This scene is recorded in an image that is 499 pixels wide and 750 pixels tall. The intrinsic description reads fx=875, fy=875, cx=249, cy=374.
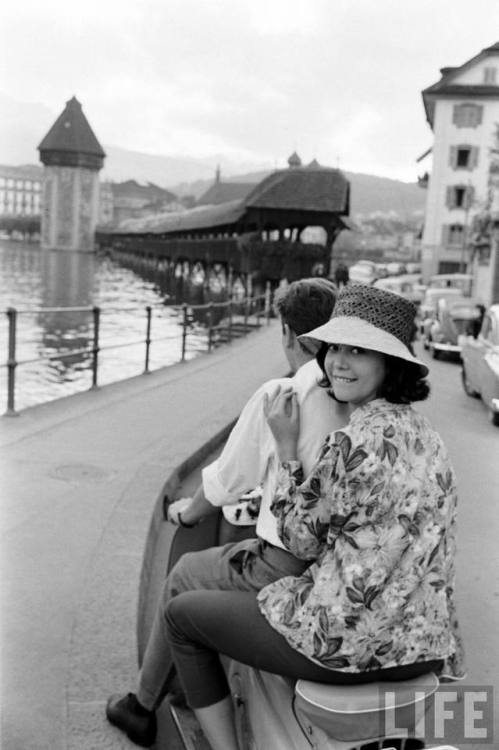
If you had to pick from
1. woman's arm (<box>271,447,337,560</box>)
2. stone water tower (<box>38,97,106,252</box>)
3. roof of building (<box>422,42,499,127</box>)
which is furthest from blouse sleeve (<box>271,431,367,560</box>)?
stone water tower (<box>38,97,106,252</box>)

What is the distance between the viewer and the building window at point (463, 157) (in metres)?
46.1

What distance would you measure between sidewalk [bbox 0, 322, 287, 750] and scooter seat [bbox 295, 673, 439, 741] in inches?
29.0

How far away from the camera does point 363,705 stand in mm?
1876

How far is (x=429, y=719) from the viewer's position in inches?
113

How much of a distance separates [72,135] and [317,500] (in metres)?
105

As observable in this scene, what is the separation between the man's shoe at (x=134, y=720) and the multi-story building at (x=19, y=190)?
147m

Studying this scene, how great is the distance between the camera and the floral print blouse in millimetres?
1876

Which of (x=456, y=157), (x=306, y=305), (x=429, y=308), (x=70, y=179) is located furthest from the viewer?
(x=70, y=179)

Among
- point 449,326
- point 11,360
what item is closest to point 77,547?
point 11,360

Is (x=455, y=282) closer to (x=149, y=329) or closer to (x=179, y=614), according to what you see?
(x=149, y=329)

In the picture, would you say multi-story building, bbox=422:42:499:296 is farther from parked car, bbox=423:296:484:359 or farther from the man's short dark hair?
the man's short dark hair

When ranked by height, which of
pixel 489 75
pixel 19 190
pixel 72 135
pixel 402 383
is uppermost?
pixel 72 135

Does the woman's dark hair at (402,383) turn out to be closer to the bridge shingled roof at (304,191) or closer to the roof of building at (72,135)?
the bridge shingled roof at (304,191)

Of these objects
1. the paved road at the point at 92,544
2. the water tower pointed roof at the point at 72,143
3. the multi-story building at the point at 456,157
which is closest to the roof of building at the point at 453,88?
the multi-story building at the point at 456,157
